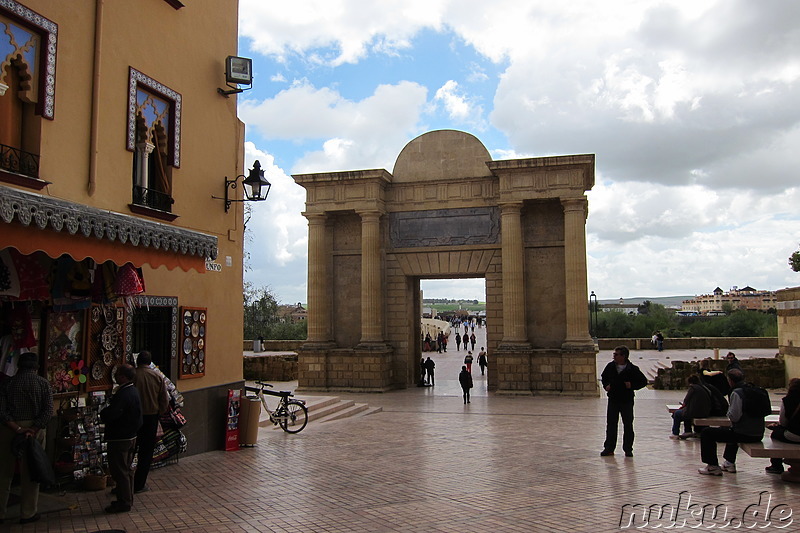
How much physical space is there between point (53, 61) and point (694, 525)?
8.72m

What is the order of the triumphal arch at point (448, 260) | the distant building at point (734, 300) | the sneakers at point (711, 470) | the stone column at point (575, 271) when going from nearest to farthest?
the sneakers at point (711, 470)
the stone column at point (575, 271)
the triumphal arch at point (448, 260)
the distant building at point (734, 300)

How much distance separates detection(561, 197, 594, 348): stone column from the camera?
20.7 meters

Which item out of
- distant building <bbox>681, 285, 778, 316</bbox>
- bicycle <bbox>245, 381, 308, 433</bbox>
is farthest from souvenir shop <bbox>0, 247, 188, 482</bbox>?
distant building <bbox>681, 285, 778, 316</bbox>

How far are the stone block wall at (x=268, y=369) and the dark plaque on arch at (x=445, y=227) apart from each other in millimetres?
8041

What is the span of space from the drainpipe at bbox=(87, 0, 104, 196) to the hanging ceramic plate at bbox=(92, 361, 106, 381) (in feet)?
7.34

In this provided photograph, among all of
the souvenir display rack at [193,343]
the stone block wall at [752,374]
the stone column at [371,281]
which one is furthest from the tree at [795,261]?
the souvenir display rack at [193,343]

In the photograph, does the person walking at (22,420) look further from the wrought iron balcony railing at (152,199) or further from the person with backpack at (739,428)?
the person with backpack at (739,428)

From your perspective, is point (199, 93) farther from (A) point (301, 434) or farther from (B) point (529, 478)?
(B) point (529, 478)

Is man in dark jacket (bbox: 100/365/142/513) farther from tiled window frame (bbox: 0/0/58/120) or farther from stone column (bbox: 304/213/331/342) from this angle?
stone column (bbox: 304/213/331/342)

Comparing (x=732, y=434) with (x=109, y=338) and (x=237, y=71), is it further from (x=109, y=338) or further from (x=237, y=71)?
(x=237, y=71)

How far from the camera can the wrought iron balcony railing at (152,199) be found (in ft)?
30.0

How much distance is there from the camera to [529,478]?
8.63m

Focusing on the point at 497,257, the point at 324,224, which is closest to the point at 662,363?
the point at 497,257

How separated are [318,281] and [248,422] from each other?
12472mm
